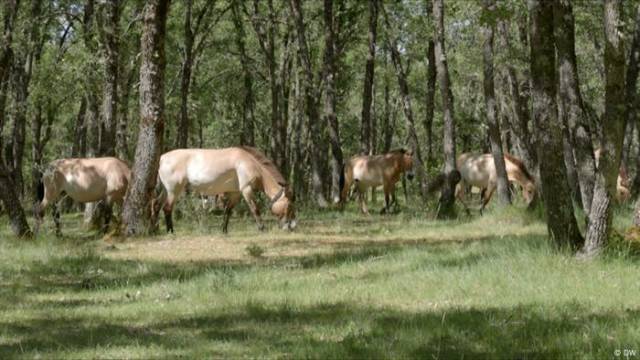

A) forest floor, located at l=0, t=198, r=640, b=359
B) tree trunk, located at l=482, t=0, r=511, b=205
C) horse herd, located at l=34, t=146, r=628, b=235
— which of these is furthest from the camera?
tree trunk, located at l=482, t=0, r=511, b=205

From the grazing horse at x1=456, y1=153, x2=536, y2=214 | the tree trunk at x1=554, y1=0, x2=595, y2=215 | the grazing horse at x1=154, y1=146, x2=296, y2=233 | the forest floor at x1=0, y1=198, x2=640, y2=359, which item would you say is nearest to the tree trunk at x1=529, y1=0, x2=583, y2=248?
the forest floor at x1=0, y1=198, x2=640, y2=359

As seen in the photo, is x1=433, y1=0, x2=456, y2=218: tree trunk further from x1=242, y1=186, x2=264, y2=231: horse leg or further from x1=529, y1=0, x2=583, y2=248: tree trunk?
x1=529, y1=0, x2=583, y2=248: tree trunk

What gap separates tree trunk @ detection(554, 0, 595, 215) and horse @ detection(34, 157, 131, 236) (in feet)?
34.6

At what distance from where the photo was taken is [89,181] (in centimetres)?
1981

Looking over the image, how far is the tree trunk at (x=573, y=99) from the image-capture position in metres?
11.6

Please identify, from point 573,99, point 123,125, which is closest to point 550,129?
point 573,99

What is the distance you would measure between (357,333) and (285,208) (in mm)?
11036

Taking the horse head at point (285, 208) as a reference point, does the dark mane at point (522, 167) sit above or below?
above

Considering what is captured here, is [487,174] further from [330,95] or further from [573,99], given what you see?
[573,99]

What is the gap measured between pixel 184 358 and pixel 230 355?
359 mm

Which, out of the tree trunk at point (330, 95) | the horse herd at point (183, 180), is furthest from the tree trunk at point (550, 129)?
the tree trunk at point (330, 95)

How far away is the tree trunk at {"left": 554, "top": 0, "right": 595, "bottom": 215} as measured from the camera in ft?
38.0

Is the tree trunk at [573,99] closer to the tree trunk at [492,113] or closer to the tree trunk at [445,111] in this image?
the tree trunk at [492,113]

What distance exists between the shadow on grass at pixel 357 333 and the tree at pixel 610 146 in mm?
2641
